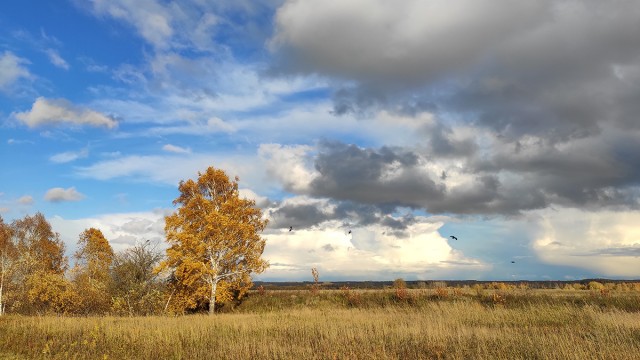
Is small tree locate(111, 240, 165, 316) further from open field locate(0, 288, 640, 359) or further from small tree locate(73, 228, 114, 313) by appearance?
open field locate(0, 288, 640, 359)

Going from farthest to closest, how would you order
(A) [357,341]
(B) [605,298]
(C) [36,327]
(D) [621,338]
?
(B) [605,298], (C) [36,327], (A) [357,341], (D) [621,338]

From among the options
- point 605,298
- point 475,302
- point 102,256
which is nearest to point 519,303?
point 475,302

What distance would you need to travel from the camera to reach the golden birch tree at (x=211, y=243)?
3856 centimetres

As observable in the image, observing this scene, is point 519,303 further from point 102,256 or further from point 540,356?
point 102,256

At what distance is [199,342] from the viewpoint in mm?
16406

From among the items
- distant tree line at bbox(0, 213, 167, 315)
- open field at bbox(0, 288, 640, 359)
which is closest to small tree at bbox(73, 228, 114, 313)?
distant tree line at bbox(0, 213, 167, 315)

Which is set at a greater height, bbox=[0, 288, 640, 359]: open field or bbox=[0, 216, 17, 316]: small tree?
bbox=[0, 216, 17, 316]: small tree

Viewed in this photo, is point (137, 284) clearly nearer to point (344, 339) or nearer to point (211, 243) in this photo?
point (211, 243)

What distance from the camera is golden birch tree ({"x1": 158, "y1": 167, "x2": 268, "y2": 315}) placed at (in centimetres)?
3856

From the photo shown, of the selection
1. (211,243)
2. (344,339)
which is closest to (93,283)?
(211,243)

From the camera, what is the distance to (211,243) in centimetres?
3916

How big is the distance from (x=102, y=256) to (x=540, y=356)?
54510 millimetres

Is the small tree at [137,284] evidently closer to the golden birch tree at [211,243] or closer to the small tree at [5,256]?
the golden birch tree at [211,243]

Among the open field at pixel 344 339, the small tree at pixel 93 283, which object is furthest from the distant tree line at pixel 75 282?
the open field at pixel 344 339
